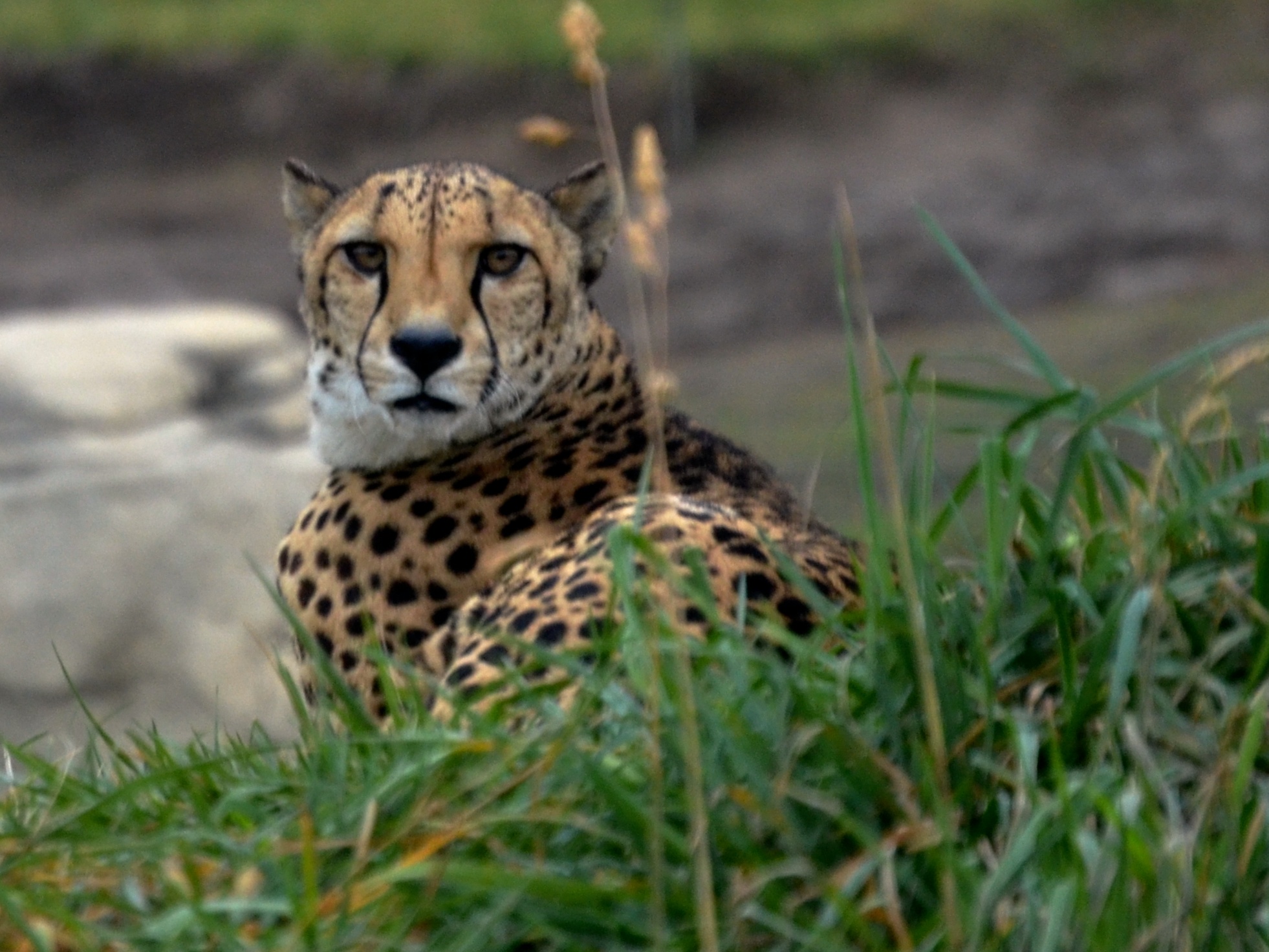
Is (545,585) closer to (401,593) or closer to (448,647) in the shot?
(448,647)

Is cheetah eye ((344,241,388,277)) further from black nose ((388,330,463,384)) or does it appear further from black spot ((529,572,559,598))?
black spot ((529,572,559,598))

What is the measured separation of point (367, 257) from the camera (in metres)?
3.10

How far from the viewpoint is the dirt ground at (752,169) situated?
35.6 ft

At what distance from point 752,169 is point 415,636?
9119 mm

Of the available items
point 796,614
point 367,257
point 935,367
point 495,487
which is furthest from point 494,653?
point 935,367

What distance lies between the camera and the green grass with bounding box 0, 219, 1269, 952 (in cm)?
188

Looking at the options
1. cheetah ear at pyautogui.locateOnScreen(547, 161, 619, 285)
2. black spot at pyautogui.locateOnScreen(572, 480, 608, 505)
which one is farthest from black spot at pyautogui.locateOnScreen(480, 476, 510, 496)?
cheetah ear at pyautogui.locateOnScreen(547, 161, 619, 285)

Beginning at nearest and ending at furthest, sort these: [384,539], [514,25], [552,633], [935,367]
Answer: [552,633] → [384,539] → [935,367] → [514,25]

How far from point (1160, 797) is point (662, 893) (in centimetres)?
48

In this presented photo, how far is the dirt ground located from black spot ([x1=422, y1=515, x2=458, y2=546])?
7.64m

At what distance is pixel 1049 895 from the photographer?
1843mm

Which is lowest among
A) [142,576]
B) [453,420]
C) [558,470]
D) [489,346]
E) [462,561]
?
[142,576]

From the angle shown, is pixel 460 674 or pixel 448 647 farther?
pixel 448 647

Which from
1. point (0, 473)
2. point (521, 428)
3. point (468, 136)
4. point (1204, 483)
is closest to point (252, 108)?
point (468, 136)
